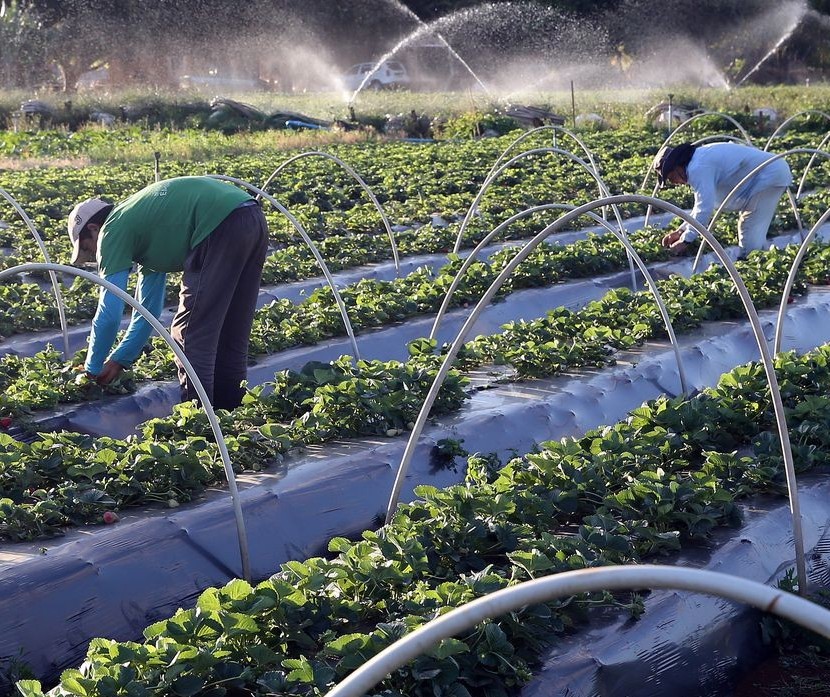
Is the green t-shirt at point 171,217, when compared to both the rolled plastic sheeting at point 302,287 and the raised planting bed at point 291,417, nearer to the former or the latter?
the raised planting bed at point 291,417

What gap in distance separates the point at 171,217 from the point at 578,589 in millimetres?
4365

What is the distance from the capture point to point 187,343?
600 centimetres

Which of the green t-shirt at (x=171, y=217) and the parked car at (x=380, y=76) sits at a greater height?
the green t-shirt at (x=171, y=217)

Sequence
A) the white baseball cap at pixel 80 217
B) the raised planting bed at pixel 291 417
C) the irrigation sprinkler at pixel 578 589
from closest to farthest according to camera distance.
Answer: the irrigation sprinkler at pixel 578 589, the raised planting bed at pixel 291 417, the white baseball cap at pixel 80 217

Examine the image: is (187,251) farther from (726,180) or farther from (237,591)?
(726,180)

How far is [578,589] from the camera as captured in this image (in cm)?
196

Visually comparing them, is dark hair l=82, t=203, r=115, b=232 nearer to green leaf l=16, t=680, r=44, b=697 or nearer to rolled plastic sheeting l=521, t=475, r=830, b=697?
green leaf l=16, t=680, r=44, b=697

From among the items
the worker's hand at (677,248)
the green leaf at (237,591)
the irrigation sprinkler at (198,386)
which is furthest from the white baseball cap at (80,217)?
the worker's hand at (677,248)

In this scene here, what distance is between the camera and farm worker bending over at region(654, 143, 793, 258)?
9.41 meters

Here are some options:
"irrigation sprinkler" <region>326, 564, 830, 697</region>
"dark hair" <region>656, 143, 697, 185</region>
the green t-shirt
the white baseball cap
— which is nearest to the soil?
"irrigation sprinkler" <region>326, 564, 830, 697</region>

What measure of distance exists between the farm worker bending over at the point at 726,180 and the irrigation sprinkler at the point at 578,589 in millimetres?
7647

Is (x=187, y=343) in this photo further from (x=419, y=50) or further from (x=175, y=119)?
(x=419, y=50)

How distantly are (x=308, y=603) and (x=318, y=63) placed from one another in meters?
43.3

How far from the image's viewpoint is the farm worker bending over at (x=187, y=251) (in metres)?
5.75
